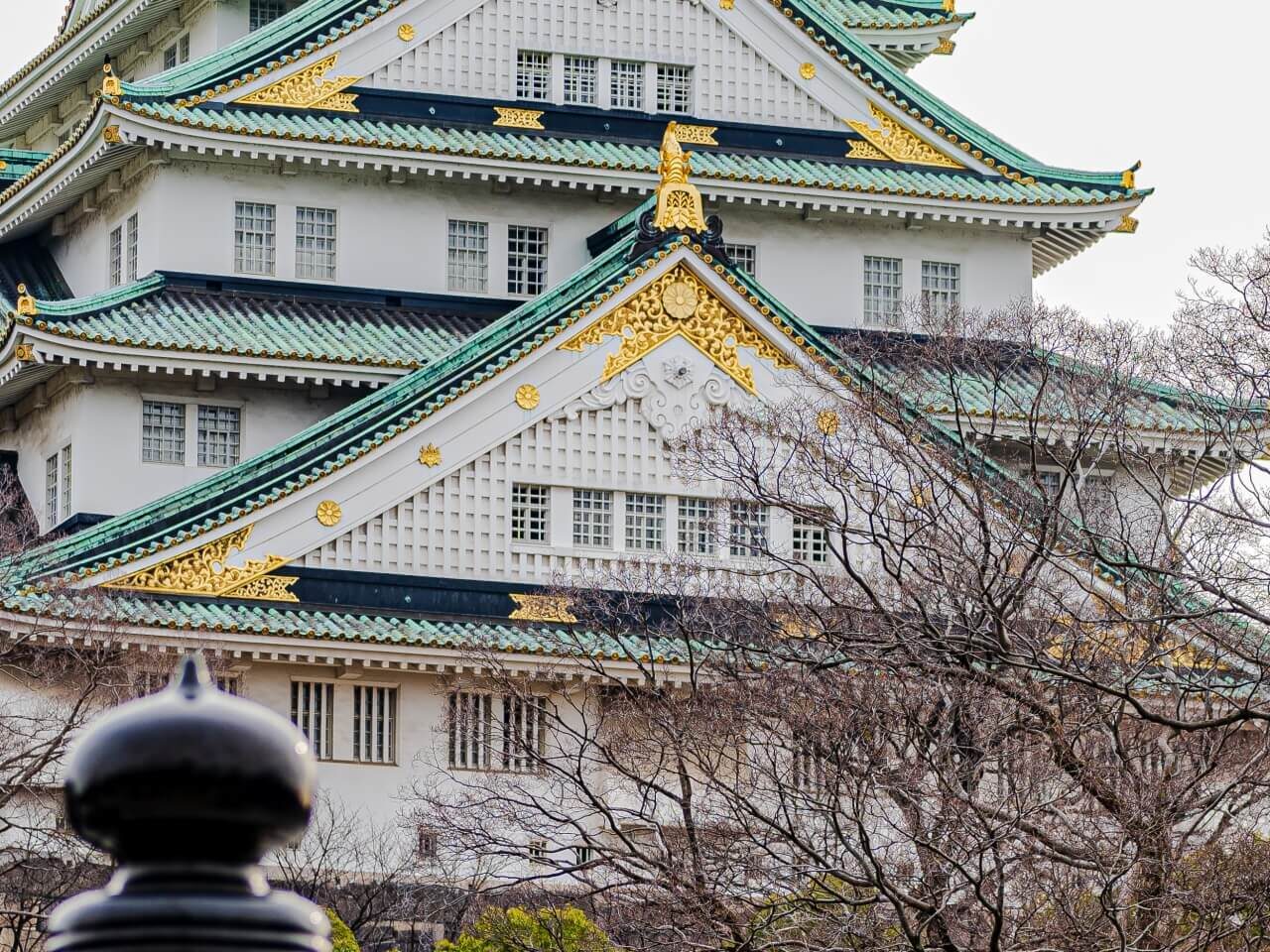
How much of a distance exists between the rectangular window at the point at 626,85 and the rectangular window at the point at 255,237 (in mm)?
5830

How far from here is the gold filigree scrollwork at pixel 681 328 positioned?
33156 millimetres

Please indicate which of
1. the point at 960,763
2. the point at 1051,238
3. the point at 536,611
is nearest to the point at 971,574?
the point at 960,763

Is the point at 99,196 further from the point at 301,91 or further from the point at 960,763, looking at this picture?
the point at 960,763

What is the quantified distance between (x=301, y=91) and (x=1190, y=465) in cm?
1477

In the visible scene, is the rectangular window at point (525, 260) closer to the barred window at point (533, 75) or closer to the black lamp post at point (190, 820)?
the barred window at point (533, 75)

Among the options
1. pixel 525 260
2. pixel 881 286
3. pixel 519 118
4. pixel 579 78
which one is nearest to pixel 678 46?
pixel 579 78

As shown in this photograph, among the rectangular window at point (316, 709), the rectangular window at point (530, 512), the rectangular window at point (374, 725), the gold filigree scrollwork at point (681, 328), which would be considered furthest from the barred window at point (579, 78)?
the rectangular window at point (316, 709)

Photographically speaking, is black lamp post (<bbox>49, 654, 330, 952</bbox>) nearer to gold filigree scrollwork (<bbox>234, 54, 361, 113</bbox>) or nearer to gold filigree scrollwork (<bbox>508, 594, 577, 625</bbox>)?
gold filigree scrollwork (<bbox>508, 594, 577, 625</bbox>)

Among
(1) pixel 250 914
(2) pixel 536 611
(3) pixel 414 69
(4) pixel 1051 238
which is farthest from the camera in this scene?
(4) pixel 1051 238

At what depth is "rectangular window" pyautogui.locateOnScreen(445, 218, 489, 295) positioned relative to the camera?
3884 cm

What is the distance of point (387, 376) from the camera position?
35312mm

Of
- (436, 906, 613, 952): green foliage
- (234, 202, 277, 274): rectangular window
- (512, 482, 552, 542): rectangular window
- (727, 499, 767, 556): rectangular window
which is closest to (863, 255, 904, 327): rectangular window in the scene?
(727, 499, 767, 556): rectangular window

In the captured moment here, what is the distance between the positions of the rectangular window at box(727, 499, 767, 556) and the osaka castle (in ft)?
1.13

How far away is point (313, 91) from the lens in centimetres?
3725
